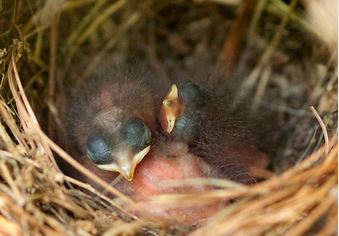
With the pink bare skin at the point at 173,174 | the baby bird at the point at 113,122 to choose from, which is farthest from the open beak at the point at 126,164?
the pink bare skin at the point at 173,174

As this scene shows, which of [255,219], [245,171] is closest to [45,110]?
[245,171]

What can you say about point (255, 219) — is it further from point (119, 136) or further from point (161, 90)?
point (161, 90)

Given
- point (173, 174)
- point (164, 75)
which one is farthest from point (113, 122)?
point (164, 75)

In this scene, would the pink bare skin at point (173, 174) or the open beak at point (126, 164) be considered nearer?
the open beak at point (126, 164)

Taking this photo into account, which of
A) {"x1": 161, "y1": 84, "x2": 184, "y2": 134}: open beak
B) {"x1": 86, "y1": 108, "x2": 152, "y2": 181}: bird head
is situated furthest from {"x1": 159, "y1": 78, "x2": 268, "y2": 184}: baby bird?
{"x1": 86, "y1": 108, "x2": 152, "y2": 181}: bird head

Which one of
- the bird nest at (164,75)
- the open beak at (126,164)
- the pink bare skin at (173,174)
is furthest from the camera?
the pink bare skin at (173,174)

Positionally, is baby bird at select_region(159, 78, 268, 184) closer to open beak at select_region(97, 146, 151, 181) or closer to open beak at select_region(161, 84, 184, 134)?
open beak at select_region(161, 84, 184, 134)

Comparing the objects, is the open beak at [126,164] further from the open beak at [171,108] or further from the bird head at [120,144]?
the open beak at [171,108]

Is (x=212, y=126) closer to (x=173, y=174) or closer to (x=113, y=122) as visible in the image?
(x=173, y=174)
